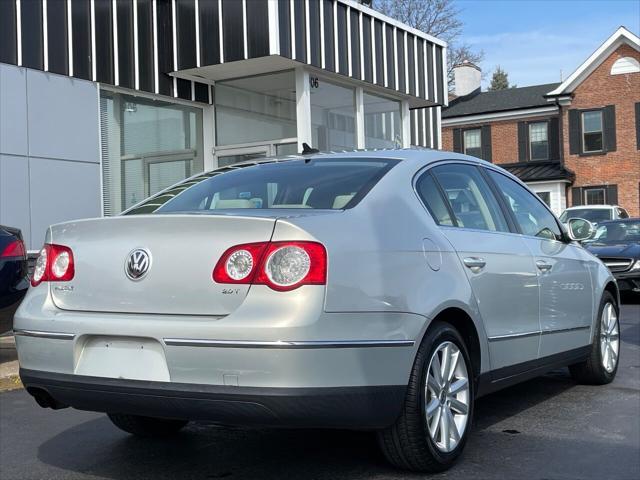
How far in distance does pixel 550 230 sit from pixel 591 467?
6.27 ft

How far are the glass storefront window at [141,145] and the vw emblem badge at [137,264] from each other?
26.1 ft

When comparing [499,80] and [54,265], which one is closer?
[54,265]

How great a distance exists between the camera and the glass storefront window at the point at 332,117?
13.4 meters

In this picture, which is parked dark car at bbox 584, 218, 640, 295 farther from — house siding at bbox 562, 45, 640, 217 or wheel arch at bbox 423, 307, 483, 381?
house siding at bbox 562, 45, 640, 217

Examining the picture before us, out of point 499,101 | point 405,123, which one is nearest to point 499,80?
point 499,101

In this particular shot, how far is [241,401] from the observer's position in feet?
10.6

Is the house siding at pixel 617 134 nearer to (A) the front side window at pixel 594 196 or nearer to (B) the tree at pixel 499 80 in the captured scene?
(A) the front side window at pixel 594 196

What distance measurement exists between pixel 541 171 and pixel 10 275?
27.7 meters

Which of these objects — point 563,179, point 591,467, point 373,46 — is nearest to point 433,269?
point 591,467

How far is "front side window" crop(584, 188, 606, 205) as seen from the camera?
30344mm

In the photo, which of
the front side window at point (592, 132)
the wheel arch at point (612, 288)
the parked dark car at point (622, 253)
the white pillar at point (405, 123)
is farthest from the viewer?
the front side window at point (592, 132)

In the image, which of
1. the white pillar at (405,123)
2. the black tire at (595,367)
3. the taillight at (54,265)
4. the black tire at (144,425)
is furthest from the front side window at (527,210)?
the white pillar at (405,123)

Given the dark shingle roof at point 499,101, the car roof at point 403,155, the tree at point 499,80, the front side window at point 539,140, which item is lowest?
the car roof at point 403,155

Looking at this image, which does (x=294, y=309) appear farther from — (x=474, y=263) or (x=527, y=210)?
(x=527, y=210)
